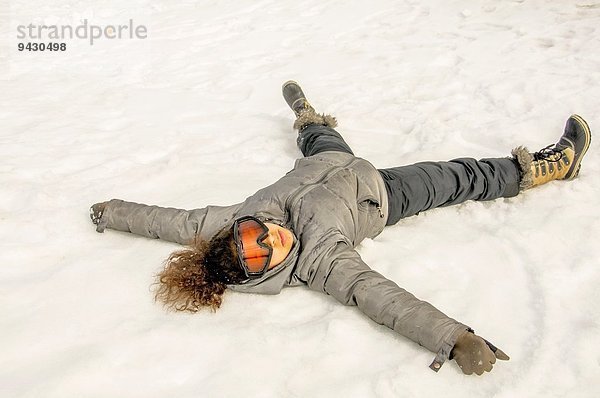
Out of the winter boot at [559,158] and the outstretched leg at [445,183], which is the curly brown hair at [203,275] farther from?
the winter boot at [559,158]

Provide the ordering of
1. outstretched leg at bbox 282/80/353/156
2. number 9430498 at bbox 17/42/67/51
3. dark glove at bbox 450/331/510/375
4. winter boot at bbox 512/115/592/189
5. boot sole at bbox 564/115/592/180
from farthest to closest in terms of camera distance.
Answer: number 9430498 at bbox 17/42/67/51 < outstretched leg at bbox 282/80/353/156 < boot sole at bbox 564/115/592/180 < winter boot at bbox 512/115/592/189 < dark glove at bbox 450/331/510/375

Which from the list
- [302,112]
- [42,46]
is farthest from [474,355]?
[42,46]

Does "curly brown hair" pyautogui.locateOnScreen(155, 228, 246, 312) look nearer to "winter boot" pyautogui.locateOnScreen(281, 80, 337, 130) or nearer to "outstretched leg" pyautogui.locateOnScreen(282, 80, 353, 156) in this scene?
"outstretched leg" pyautogui.locateOnScreen(282, 80, 353, 156)

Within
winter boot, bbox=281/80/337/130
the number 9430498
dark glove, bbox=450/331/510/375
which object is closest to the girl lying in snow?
dark glove, bbox=450/331/510/375

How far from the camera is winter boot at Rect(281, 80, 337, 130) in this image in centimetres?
380

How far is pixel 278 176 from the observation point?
12.1 feet

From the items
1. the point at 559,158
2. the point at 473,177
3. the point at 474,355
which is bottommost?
the point at 474,355

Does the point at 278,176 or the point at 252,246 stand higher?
the point at 252,246

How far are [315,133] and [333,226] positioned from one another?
1202mm

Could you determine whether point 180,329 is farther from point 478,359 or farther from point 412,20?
point 412,20

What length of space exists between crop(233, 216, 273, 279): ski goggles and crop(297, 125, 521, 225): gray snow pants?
897 millimetres

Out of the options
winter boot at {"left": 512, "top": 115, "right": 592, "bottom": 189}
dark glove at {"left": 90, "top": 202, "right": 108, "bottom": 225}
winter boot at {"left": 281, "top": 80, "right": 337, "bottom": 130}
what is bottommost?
dark glove at {"left": 90, "top": 202, "right": 108, "bottom": 225}

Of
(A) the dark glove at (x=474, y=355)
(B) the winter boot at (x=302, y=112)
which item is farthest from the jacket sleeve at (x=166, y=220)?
(A) the dark glove at (x=474, y=355)

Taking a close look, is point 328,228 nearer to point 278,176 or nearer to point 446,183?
point 446,183
